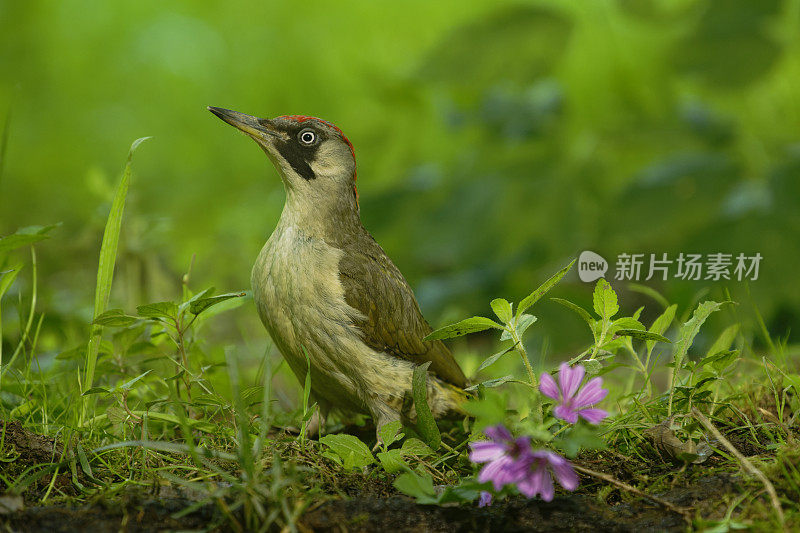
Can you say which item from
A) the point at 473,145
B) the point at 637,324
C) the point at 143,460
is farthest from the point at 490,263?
the point at 143,460

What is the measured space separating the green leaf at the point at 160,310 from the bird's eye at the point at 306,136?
3.97 feet

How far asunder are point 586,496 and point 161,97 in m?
8.41

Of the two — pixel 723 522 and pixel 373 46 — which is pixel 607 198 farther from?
pixel 373 46

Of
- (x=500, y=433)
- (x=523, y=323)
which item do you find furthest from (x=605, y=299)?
(x=500, y=433)

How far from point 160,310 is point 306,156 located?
48.1 inches

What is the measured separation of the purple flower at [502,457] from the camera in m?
2.13

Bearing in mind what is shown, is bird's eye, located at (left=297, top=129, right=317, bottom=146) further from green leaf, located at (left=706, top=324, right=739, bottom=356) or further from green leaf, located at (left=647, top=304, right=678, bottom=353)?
green leaf, located at (left=706, top=324, right=739, bottom=356)

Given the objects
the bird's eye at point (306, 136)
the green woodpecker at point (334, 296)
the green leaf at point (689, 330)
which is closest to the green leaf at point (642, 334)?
the green leaf at point (689, 330)

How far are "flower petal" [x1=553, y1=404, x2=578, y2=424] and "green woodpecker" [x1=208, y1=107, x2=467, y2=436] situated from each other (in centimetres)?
120

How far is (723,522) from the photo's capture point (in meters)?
2.07

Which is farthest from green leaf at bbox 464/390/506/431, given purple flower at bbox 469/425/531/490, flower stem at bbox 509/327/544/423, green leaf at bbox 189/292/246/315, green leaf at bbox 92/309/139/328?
green leaf at bbox 92/309/139/328

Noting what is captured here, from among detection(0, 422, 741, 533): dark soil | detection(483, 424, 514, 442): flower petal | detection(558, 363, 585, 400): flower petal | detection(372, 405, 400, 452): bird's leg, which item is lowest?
detection(372, 405, 400, 452): bird's leg

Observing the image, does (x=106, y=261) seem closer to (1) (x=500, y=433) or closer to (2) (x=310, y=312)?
(2) (x=310, y=312)

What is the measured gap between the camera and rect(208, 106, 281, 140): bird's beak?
3546mm
